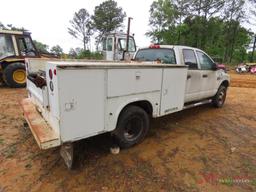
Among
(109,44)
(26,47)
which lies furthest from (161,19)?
(26,47)

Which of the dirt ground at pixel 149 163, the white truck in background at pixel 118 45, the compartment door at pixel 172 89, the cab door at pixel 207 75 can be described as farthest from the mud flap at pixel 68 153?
the white truck in background at pixel 118 45

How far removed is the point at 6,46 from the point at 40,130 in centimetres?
748

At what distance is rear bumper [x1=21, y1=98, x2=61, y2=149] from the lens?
231 centimetres

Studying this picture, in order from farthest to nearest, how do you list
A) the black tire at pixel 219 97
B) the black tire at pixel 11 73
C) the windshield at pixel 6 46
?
the black tire at pixel 11 73 → the windshield at pixel 6 46 → the black tire at pixel 219 97

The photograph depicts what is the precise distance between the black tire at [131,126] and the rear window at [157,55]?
1.61 meters

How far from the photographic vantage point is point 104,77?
2.55m

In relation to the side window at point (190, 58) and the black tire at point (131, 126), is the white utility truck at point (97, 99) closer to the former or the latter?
the black tire at point (131, 126)

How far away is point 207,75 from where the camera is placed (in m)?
5.11

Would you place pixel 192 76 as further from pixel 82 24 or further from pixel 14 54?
pixel 82 24

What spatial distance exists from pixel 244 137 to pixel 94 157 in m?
3.24

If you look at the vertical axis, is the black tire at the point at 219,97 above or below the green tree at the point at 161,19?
below

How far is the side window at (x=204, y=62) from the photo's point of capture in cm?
490

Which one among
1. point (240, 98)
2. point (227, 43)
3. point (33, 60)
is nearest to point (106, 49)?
point (240, 98)

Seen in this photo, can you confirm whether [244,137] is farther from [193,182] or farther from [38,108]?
[38,108]
